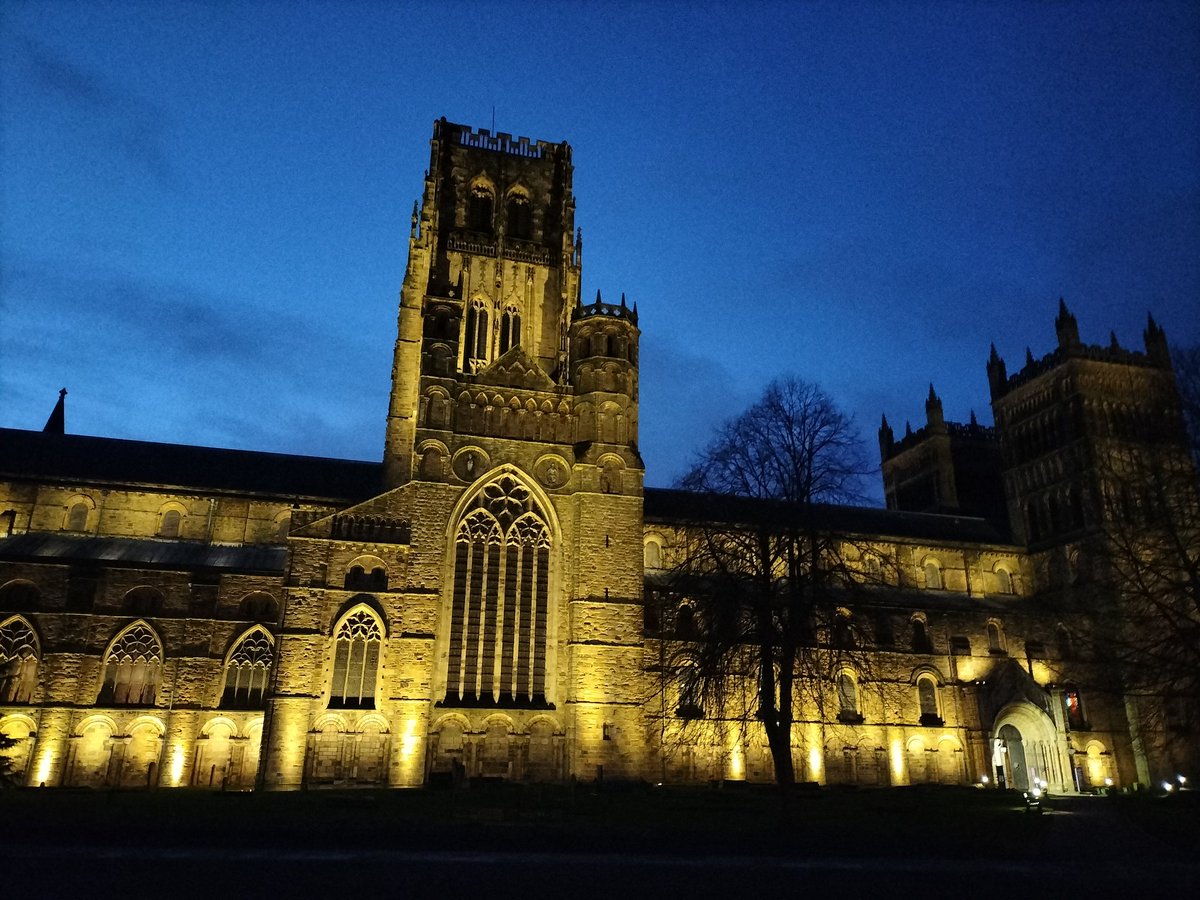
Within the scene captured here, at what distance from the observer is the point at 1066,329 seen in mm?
54188

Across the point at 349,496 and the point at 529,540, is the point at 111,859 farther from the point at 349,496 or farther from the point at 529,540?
the point at 349,496

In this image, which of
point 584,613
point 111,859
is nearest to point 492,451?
point 584,613

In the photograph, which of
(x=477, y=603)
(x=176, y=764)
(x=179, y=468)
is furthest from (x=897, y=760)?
(x=179, y=468)

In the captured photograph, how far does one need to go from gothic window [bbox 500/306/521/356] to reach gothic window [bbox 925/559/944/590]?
27.0 meters

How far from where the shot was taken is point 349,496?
147 ft

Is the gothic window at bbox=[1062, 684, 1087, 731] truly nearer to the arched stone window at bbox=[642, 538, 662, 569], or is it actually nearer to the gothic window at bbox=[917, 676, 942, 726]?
the gothic window at bbox=[917, 676, 942, 726]

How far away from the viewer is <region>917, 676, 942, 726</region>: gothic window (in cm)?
4397

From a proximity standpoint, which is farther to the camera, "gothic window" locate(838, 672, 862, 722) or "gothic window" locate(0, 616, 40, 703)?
"gothic window" locate(838, 672, 862, 722)

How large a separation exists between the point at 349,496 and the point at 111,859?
29206 millimetres

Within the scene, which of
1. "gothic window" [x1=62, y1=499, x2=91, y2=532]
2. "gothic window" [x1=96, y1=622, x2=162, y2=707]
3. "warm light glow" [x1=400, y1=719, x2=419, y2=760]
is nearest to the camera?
"warm light glow" [x1=400, y1=719, x2=419, y2=760]

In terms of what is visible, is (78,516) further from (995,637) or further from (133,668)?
(995,637)

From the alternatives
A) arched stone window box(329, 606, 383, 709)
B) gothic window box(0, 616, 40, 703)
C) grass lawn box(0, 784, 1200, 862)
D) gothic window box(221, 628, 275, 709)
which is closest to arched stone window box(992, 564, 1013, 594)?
grass lawn box(0, 784, 1200, 862)

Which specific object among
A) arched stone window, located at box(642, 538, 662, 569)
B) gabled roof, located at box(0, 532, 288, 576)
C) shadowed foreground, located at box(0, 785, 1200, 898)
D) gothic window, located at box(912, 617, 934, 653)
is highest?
arched stone window, located at box(642, 538, 662, 569)

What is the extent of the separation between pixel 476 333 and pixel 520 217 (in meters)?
8.72
